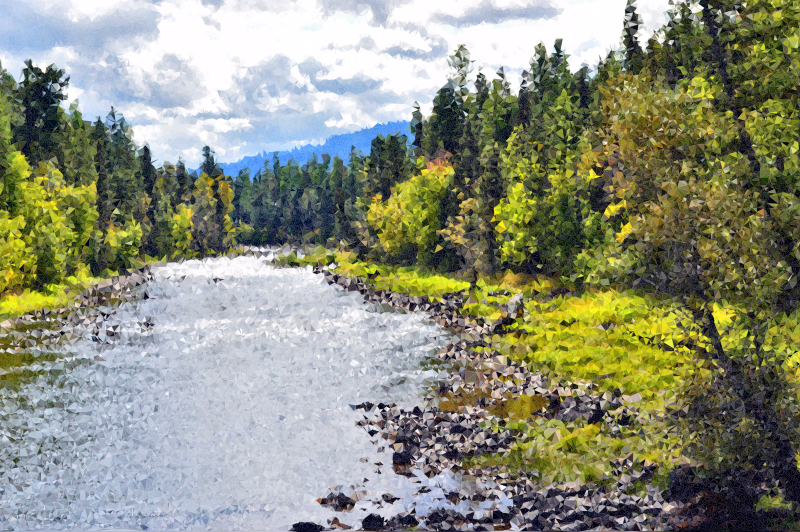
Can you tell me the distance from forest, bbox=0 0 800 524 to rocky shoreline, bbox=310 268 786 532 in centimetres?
113

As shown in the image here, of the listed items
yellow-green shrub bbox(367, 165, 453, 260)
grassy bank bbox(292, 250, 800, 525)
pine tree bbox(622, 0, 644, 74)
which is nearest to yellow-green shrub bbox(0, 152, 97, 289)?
grassy bank bbox(292, 250, 800, 525)

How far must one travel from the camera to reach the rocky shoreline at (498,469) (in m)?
13.0

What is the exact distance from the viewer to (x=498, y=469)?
639 inches

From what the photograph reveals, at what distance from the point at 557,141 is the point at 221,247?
345ft

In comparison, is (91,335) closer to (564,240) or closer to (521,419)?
(521,419)

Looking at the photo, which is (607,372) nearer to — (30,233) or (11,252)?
(11,252)

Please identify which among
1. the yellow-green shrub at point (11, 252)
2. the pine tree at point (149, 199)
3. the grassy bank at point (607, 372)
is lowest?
the grassy bank at point (607, 372)

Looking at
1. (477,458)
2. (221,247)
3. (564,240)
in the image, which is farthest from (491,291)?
(221,247)

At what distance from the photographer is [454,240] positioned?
7188 cm

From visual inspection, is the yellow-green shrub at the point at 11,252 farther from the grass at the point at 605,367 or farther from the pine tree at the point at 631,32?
the pine tree at the point at 631,32

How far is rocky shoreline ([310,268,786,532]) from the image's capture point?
12961mm

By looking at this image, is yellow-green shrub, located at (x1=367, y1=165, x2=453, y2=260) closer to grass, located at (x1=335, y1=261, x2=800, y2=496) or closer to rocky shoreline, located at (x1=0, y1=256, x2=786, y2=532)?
grass, located at (x1=335, y1=261, x2=800, y2=496)

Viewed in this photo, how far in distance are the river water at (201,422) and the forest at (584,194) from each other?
687 cm

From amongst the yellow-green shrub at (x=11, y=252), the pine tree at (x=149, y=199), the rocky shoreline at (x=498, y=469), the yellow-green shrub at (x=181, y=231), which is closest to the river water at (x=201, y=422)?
the rocky shoreline at (x=498, y=469)
